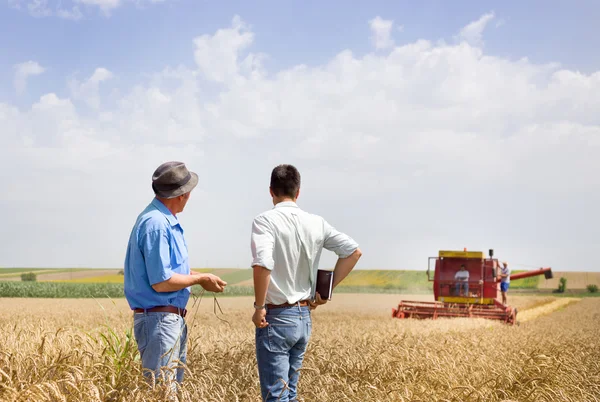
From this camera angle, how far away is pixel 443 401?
509cm

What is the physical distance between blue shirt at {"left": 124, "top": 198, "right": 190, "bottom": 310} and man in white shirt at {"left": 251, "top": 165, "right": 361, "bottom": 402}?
0.54m

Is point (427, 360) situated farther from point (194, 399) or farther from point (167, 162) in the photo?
point (167, 162)

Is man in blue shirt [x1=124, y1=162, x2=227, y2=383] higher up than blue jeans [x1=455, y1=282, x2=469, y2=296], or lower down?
higher up

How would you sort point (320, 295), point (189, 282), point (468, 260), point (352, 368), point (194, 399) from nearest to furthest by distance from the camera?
point (189, 282) → point (320, 295) → point (194, 399) → point (352, 368) → point (468, 260)

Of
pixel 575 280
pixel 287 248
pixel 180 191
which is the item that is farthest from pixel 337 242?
pixel 575 280

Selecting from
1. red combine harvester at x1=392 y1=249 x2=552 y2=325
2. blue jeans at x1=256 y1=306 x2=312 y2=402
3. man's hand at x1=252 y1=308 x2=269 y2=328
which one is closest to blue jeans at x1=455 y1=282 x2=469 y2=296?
red combine harvester at x1=392 y1=249 x2=552 y2=325

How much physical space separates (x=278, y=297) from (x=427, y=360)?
331 centimetres

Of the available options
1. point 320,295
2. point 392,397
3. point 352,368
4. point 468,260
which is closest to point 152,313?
point 320,295

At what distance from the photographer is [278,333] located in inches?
176

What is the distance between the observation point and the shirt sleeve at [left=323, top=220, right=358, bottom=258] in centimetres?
487

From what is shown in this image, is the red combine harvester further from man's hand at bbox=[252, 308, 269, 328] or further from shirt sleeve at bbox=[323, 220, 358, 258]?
man's hand at bbox=[252, 308, 269, 328]

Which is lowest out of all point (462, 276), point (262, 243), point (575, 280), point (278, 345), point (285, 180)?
point (575, 280)

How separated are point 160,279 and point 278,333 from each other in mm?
938

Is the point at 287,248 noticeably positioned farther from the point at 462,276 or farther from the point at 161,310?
the point at 462,276
